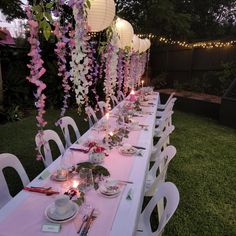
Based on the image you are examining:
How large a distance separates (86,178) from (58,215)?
400 mm

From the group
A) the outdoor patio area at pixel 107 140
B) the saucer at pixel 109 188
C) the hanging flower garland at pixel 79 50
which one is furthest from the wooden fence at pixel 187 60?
the saucer at pixel 109 188

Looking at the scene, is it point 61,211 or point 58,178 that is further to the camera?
A: point 58,178

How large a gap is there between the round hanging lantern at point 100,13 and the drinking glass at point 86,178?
1361 millimetres

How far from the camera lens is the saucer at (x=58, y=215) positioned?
146 cm

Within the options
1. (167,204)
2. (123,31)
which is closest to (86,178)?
(167,204)

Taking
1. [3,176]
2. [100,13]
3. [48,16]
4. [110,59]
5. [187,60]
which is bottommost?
[3,176]

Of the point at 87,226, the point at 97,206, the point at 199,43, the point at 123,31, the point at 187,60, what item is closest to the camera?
the point at 87,226

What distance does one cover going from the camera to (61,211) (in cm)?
150

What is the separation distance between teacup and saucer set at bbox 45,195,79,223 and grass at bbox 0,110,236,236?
1.41 metres

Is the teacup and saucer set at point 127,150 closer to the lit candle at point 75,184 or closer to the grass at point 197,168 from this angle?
the lit candle at point 75,184

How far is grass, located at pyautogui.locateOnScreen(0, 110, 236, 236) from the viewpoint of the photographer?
2715mm

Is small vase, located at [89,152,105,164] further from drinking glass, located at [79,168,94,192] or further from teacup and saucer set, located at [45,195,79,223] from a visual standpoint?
teacup and saucer set, located at [45,195,79,223]

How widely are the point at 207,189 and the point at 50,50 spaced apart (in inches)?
250

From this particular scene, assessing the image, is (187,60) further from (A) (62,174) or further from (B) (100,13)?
(A) (62,174)
